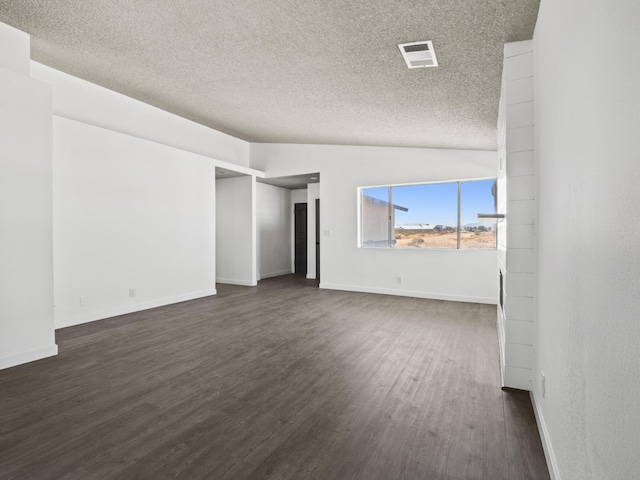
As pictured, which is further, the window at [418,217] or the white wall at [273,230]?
the white wall at [273,230]

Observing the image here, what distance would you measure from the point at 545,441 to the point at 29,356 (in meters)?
4.20

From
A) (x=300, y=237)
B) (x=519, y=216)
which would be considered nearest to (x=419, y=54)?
(x=519, y=216)

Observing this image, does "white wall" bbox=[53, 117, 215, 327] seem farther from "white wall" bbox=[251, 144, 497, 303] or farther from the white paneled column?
the white paneled column

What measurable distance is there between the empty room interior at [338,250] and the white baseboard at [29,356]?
19 millimetres

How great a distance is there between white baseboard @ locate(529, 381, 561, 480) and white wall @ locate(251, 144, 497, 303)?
12.1ft

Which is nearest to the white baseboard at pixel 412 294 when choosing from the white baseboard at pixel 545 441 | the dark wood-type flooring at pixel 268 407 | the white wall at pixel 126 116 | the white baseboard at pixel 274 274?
the dark wood-type flooring at pixel 268 407

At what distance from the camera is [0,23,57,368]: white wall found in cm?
315

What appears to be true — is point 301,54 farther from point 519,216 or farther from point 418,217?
point 418,217

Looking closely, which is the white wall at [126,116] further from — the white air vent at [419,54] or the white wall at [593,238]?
the white wall at [593,238]

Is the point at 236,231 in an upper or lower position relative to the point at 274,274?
upper

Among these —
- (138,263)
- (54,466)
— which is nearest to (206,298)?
(138,263)

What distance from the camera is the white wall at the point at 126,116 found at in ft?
15.4

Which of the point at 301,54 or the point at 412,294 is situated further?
the point at 412,294

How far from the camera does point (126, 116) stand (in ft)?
18.1
